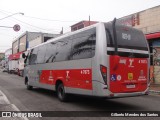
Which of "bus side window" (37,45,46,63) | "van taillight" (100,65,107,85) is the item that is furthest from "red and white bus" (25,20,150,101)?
"bus side window" (37,45,46,63)

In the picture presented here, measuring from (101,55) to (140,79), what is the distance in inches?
79.4

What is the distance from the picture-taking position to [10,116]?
9172 mm

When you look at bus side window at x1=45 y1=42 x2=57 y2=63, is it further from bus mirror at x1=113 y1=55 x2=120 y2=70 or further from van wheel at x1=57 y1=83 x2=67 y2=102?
bus mirror at x1=113 y1=55 x2=120 y2=70

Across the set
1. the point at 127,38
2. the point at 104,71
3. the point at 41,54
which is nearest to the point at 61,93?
the point at 104,71

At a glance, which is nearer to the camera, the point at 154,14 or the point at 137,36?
the point at 137,36

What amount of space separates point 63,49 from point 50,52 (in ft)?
5.72

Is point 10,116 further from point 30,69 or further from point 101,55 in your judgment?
point 30,69

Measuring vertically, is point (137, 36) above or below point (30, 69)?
above

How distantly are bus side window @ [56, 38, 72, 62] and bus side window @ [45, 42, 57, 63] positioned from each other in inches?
20.6

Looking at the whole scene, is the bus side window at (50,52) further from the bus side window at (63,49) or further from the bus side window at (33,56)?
the bus side window at (33,56)

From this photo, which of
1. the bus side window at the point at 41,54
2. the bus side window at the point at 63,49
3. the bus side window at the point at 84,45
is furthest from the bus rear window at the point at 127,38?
the bus side window at the point at 41,54

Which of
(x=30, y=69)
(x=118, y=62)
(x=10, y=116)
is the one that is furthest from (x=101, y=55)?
(x=30, y=69)

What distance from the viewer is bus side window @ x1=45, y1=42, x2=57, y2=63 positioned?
13906 millimetres

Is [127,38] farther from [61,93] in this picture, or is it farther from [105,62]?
[61,93]
